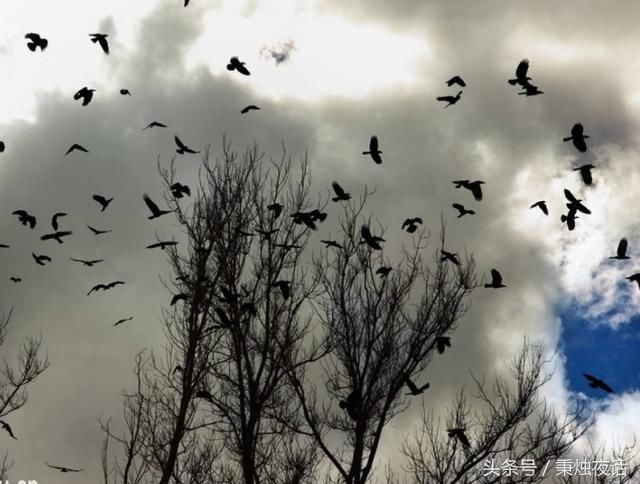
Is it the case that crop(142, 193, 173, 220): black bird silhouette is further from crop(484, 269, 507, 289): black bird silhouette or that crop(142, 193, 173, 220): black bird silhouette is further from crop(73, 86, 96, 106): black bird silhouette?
crop(484, 269, 507, 289): black bird silhouette

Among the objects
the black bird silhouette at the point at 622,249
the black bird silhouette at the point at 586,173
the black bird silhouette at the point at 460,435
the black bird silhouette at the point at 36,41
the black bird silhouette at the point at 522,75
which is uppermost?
the black bird silhouette at the point at 36,41

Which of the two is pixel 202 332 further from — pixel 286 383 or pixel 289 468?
pixel 289 468

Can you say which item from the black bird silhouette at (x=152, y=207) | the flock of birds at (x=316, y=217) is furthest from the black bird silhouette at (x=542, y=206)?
the black bird silhouette at (x=152, y=207)

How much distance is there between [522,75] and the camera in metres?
11.4

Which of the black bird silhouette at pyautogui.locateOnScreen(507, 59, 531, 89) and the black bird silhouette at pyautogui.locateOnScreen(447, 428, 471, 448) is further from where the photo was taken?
the black bird silhouette at pyautogui.locateOnScreen(447, 428, 471, 448)

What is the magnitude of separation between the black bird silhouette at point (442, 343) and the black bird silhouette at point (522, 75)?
17.7 ft

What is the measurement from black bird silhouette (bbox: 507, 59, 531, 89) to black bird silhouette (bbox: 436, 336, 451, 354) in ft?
17.7

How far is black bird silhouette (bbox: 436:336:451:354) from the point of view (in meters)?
13.9

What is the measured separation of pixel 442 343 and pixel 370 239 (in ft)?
8.60

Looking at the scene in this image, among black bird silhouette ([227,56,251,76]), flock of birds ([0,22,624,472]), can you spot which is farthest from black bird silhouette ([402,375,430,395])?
black bird silhouette ([227,56,251,76])

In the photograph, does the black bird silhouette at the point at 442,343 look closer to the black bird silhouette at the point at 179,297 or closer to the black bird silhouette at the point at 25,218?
the black bird silhouette at the point at 179,297

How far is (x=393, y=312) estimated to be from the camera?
47.1 ft

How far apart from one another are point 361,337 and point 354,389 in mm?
1090

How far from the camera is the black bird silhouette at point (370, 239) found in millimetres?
14217
